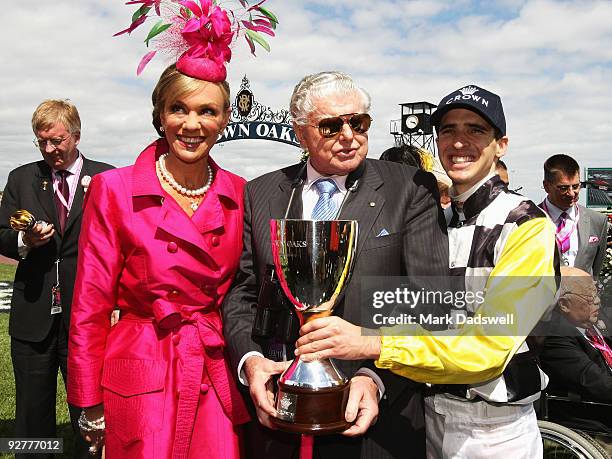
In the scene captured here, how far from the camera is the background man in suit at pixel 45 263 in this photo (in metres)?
4.43

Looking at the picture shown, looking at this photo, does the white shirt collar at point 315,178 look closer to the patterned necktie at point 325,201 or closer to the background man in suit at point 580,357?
the patterned necktie at point 325,201

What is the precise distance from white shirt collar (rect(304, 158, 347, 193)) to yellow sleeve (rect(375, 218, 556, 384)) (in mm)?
774

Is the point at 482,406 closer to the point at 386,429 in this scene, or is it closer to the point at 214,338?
the point at 386,429

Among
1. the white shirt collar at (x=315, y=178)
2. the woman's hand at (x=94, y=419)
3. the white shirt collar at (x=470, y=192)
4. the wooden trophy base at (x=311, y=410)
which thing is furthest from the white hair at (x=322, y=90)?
the woman's hand at (x=94, y=419)

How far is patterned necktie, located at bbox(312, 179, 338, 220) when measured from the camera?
2.51m

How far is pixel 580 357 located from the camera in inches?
154

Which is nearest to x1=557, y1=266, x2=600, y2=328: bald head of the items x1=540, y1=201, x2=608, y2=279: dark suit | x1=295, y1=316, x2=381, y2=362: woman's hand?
x1=540, y1=201, x2=608, y2=279: dark suit

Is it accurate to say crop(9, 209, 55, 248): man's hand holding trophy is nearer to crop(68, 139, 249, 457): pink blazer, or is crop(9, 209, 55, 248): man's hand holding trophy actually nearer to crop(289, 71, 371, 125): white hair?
crop(68, 139, 249, 457): pink blazer

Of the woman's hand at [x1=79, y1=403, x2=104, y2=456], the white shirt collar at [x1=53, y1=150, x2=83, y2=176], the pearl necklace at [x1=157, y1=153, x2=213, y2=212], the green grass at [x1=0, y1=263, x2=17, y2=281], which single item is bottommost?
the green grass at [x1=0, y1=263, x2=17, y2=281]

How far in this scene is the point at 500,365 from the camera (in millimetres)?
2016

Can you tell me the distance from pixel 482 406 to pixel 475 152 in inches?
38.6

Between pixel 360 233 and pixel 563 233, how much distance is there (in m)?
4.55

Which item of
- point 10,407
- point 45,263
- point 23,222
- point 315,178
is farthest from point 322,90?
point 10,407

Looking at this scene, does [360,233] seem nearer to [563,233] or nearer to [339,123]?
[339,123]
